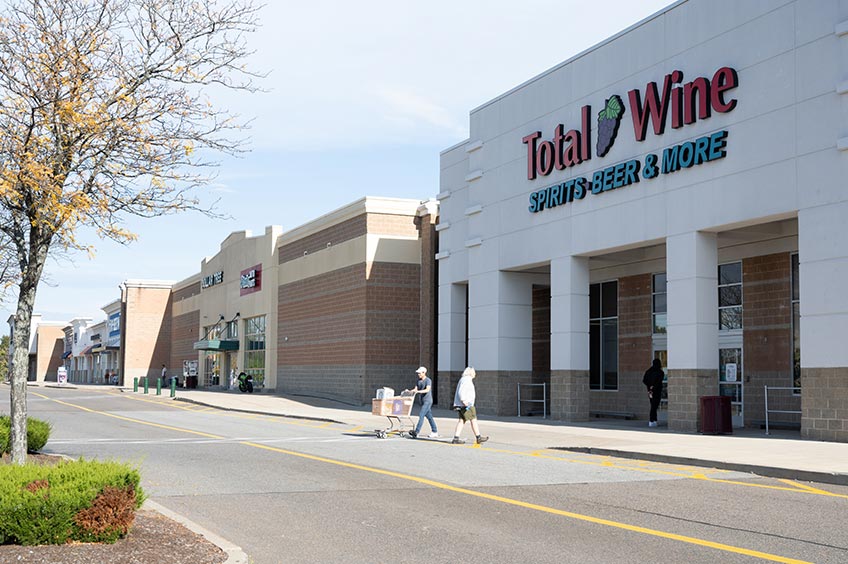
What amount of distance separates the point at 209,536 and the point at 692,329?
15768 mm

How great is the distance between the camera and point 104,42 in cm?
1281

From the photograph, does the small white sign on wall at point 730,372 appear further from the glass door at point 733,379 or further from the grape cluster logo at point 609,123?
the grape cluster logo at point 609,123

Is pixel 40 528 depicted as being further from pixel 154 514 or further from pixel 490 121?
pixel 490 121

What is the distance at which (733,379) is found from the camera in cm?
2469

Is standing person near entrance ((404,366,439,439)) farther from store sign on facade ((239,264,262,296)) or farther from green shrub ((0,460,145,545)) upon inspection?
store sign on facade ((239,264,262,296))

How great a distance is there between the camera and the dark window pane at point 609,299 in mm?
30109

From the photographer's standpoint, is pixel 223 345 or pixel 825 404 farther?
pixel 223 345

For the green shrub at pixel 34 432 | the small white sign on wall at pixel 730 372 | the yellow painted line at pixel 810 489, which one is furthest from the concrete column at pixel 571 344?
the green shrub at pixel 34 432

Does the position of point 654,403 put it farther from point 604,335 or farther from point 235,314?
point 235,314

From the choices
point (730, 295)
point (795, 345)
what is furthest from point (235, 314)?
point (795, 345)

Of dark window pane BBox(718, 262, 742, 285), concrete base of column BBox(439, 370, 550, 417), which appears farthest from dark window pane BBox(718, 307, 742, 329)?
concrete base of column BBox(439, 370, 550, 417)

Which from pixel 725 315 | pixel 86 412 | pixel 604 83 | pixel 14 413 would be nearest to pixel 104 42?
pixel 14 413

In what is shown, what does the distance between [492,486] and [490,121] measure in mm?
19346

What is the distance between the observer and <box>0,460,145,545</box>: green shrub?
25.5ft
